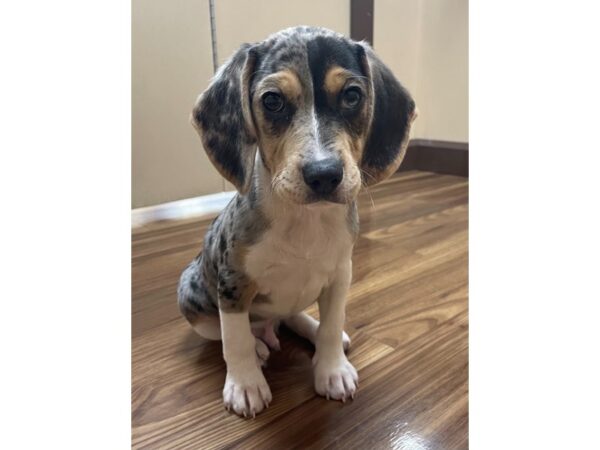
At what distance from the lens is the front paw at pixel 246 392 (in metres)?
1.66

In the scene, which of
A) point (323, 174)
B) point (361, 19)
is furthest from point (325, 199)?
point (361, 19)

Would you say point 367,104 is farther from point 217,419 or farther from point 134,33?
point 134,33

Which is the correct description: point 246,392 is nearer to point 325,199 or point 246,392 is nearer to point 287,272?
point 287,272

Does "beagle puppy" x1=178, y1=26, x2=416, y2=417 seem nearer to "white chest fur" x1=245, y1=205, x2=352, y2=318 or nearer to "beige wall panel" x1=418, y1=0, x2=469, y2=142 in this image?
"white chest fur" x1=245, y1=205, x2=352, y2=318

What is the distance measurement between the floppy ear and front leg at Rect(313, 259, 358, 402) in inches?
19.6

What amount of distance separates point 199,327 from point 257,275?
0.51m

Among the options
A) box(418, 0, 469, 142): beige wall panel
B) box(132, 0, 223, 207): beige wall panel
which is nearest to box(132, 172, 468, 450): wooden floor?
box(132, 0, 223, 207): beige wall panel

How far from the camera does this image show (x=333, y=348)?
5.94 feet

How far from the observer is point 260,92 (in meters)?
1.47

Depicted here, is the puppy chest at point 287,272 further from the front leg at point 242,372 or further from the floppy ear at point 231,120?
the floppy ear at point 231,120

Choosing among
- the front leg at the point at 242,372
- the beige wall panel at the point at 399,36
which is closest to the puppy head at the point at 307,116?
the front leg at the point at 242,372

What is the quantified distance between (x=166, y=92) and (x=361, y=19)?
2339mm

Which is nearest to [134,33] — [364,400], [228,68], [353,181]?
[228,68]

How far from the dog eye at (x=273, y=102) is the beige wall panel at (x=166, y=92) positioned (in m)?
2.50
